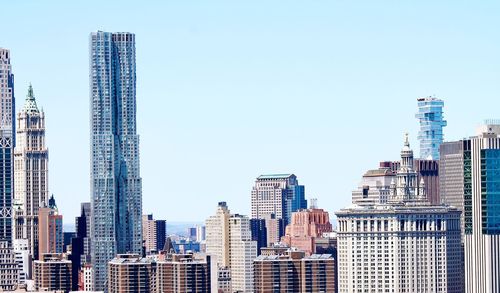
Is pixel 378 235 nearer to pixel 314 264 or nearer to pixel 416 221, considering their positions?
Result: pixel 416 221

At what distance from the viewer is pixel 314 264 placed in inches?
7835

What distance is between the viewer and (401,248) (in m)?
183

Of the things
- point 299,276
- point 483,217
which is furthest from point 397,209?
point 299,276

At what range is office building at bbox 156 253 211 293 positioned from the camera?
196m

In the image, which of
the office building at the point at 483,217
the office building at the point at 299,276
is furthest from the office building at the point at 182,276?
the office building at the point at 483,217

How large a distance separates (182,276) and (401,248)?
2528 centimetres

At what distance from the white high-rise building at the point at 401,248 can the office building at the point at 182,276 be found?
17477 millimetres

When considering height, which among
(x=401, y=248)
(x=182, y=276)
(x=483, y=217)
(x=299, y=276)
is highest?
(x=483, y=217)

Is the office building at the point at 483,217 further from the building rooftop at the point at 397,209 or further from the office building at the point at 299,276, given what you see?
the office building at the point at 299,276

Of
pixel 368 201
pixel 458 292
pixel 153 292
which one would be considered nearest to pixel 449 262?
pixel 458 292

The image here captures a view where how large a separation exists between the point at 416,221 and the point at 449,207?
594 cm

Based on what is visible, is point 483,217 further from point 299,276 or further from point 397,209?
point 299,276

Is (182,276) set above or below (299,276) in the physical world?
above

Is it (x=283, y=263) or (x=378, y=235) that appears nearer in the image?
(x=378, y=235)
